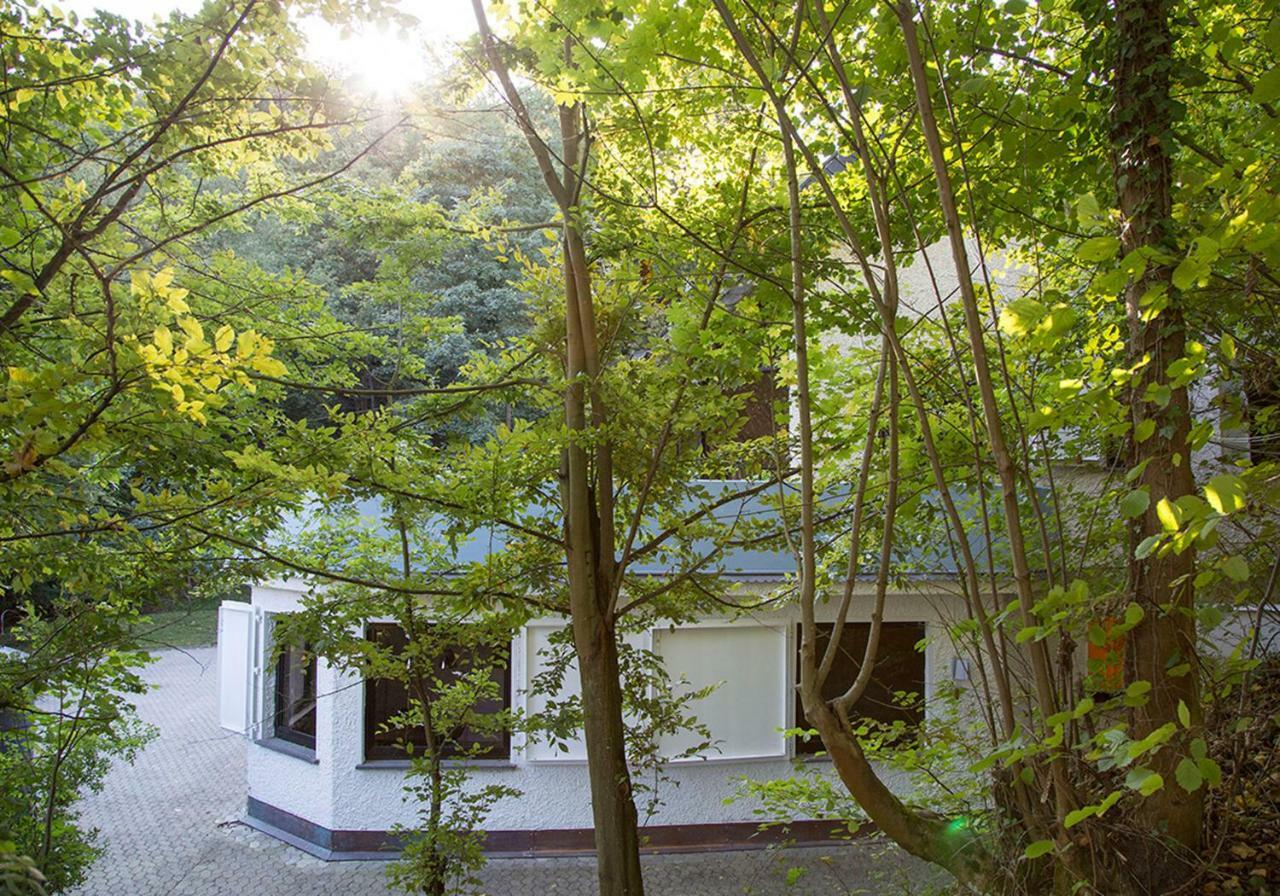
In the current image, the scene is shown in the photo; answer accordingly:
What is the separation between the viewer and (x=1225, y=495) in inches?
57.8

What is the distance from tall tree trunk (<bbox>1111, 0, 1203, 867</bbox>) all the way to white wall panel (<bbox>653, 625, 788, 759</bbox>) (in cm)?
668

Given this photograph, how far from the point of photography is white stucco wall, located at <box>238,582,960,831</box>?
8.86 meters

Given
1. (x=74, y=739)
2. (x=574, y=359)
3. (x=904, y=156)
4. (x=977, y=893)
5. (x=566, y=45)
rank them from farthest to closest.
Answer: (x=74, y=739) → (x=574, y=359) → (x=566, y=45) → (x=904, y=156) → (x=977, y=893)

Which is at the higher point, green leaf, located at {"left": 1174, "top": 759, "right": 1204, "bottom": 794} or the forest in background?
the forest in background

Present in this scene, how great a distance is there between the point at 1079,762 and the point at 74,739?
221 inches

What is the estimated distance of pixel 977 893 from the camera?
264cm

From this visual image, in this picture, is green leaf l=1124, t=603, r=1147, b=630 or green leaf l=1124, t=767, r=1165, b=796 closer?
green leaf l=1124, t=767, r=1165, b=796

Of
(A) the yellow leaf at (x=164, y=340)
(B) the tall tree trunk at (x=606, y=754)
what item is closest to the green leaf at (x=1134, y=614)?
(A) the yellow leaf at (x=164, y=340)

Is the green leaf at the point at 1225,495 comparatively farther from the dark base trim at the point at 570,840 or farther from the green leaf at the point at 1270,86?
the dark base trim at the point at 570,840

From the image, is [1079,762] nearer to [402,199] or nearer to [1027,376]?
[1027,376]

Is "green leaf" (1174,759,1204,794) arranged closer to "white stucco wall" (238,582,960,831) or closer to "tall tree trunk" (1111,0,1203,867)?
"tall tree trunk" (1111,0,1203,867)

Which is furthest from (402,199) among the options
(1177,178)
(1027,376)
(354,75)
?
(1177,178)

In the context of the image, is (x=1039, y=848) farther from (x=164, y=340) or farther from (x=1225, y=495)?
(x=164, y=340)

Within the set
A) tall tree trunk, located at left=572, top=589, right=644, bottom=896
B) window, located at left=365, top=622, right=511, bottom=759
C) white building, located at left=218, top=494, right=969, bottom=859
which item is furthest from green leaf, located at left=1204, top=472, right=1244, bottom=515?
window, located at left=365, top=622, right=511, bottom=759
